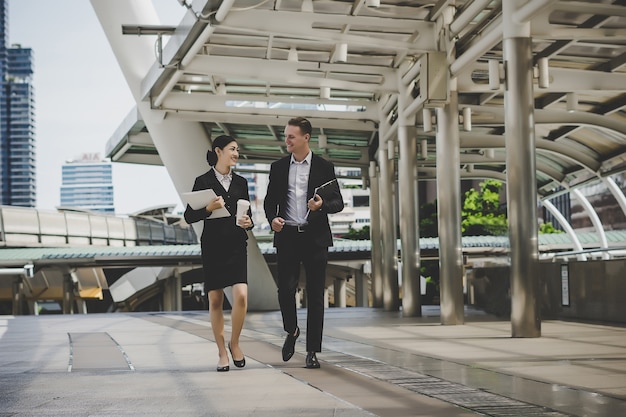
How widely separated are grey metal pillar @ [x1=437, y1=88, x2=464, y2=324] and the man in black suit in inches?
342

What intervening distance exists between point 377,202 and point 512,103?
18.1m

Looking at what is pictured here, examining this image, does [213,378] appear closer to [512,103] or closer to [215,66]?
[512,103]

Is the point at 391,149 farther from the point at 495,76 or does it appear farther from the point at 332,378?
the point at 332,378

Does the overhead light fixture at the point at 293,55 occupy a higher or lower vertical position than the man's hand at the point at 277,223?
higher

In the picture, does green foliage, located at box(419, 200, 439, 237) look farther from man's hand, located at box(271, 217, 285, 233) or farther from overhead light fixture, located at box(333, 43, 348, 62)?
man's hand, located at box(271, 217, 285, 233)

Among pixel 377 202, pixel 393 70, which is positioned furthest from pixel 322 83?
pixel 377 202

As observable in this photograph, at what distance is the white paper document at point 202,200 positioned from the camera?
288 inches

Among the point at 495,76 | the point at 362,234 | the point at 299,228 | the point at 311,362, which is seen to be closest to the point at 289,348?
the point at 311,362

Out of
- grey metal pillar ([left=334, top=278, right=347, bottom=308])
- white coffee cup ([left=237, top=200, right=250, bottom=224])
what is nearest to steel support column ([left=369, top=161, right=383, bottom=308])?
white coffee cup ([left=237, top=200, right=250, bottom=224])

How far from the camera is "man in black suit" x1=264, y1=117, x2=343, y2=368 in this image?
7566 mm

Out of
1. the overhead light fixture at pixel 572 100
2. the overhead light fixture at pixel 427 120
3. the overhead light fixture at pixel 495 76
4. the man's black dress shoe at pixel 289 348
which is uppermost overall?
the overhead light fixture at pixel 572 100

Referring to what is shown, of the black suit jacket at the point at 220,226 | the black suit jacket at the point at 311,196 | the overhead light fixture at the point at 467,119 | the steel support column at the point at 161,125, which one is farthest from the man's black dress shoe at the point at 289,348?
the steel support column at the point at 161,125

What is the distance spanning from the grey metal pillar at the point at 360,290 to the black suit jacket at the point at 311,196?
151 ft

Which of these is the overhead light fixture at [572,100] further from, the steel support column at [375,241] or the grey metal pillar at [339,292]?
the grey metal pillar at [339,292]
